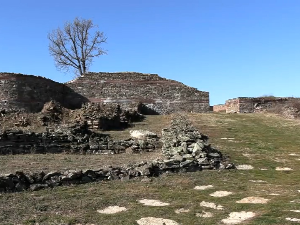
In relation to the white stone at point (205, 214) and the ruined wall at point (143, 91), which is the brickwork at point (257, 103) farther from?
the white stone at point (205, 214)

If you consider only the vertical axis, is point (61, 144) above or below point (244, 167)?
above

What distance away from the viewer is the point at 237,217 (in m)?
5.57

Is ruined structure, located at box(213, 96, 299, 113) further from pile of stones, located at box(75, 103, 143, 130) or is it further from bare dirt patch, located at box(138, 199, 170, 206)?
bare dirt patch, located at box(138, 199, 170, 206)

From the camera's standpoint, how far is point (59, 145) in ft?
45.6

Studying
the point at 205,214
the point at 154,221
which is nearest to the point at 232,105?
the point at 205,214

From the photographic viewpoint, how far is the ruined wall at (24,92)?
25281 millimetres

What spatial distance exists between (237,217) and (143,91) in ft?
85.3

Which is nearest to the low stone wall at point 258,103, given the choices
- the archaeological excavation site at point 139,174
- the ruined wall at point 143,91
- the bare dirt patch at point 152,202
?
the ruined wall at point 143,91

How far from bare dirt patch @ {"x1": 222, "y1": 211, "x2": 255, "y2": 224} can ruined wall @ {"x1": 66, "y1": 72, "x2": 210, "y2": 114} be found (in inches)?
997

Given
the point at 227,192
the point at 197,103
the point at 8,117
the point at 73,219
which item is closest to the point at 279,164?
the point at 227,192

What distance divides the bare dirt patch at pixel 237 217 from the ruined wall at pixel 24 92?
22.4 meters

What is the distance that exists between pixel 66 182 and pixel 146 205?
2.26 m

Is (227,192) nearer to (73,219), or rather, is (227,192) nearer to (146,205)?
(146,205)

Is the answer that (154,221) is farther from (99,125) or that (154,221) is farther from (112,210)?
(99,125)
